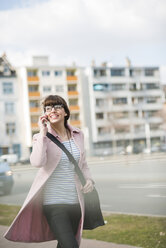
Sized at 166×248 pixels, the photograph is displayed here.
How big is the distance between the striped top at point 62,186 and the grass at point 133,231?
70.0 inches

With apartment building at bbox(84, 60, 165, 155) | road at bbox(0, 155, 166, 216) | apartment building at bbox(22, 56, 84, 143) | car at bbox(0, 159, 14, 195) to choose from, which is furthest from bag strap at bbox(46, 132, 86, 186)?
car at bbox(0, 159, 14, 195)

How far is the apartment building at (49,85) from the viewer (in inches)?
183

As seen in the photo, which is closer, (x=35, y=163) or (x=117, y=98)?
(x=35, y=163)

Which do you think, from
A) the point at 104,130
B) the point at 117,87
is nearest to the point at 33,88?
the point at 104,130

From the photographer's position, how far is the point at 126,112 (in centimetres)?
483

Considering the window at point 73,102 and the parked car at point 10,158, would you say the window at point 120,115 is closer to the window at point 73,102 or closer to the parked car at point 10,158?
the window at point 73,102

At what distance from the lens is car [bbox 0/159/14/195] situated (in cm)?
527

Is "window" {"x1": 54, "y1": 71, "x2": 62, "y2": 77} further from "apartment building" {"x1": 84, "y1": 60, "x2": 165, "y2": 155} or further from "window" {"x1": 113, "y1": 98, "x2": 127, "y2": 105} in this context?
"window" {"x1": 113, "y1": 98, "x2": 127, "y2": 105}

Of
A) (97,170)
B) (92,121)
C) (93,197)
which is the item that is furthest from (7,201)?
(93,197)

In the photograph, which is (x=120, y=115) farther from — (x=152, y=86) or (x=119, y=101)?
(x=152, y=86)

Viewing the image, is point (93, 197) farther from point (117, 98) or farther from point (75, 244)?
point (117, 98)

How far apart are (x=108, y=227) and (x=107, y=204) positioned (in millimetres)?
1744

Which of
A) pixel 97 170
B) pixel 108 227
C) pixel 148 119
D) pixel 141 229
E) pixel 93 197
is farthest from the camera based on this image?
pixel 97 170

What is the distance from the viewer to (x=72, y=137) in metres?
2.45
